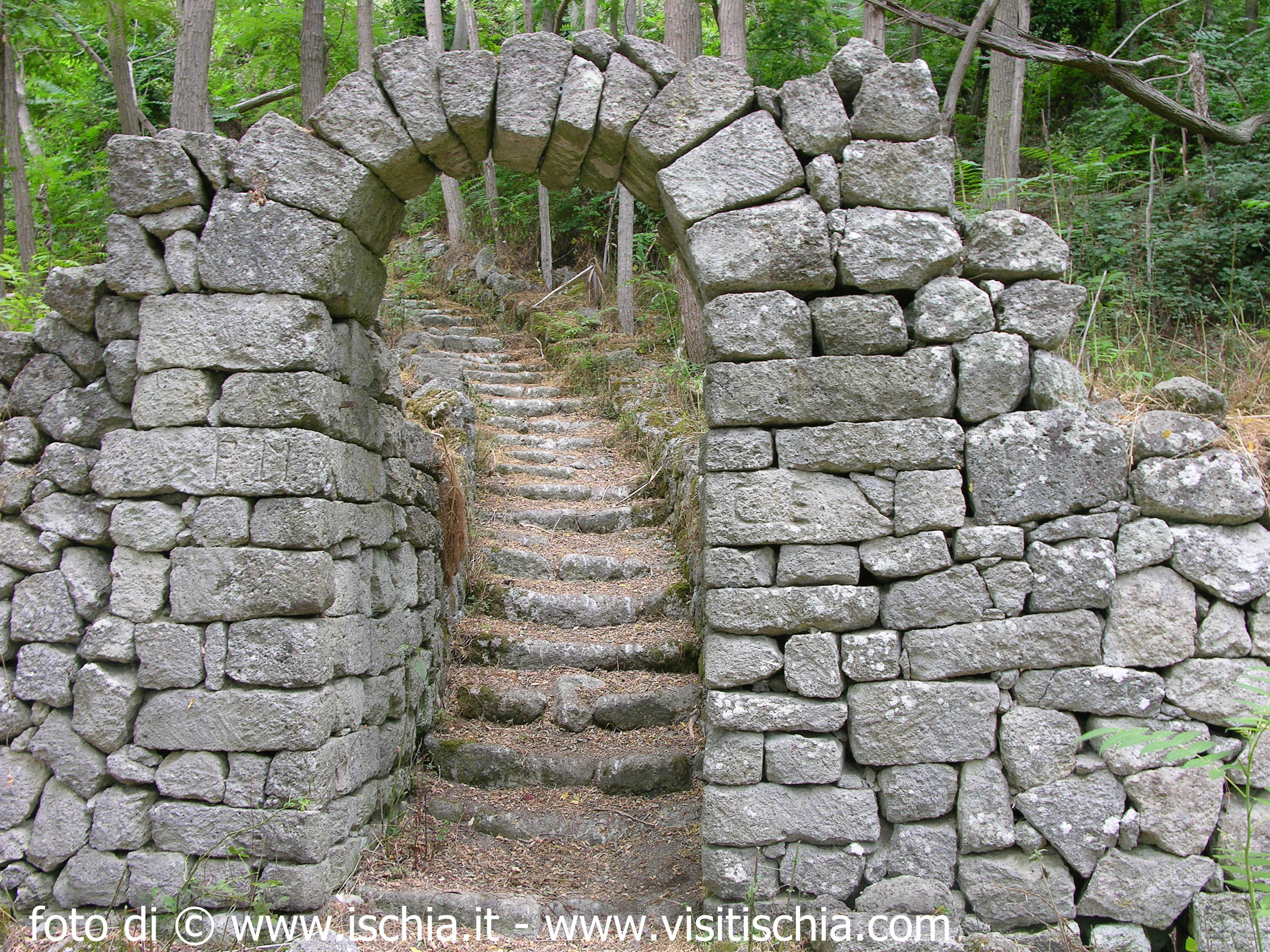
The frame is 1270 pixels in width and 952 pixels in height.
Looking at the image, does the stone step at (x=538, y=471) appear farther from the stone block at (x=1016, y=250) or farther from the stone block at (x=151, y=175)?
the stone block at (x=1016, y=250)

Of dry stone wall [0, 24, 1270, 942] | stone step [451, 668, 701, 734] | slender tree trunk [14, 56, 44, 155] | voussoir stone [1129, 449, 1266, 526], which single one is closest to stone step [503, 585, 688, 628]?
stone step [451, 668, 701, 734]

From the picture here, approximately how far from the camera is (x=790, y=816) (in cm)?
334

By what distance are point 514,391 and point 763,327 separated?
269 inches

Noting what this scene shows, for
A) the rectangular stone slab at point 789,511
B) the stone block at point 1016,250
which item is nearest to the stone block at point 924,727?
the rectangular stone slab at point 789,511

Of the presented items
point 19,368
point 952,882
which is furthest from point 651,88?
point 952,882

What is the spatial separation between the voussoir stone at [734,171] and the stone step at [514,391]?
6439 millimetres

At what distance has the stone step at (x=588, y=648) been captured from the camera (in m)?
5.71

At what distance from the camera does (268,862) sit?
3.51 m

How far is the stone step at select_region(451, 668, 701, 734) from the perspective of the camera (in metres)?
5.27

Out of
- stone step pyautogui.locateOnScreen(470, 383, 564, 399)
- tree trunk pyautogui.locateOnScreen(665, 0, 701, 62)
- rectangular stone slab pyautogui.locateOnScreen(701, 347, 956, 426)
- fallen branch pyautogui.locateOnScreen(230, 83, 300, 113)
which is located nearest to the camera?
rectangular stone slab pyautogui.locateOnScreen(701, 347, 956, 426)

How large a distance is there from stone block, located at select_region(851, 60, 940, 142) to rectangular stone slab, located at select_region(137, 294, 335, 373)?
2.52 metres

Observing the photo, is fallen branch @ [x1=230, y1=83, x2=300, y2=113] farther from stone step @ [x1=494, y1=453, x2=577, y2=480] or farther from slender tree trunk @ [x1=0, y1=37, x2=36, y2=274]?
stone step @ [x1=494, y1=453, x2=577, y2=480]

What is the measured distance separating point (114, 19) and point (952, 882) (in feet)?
26.0

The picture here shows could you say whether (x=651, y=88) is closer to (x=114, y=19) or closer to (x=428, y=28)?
(x=114, y=19)
